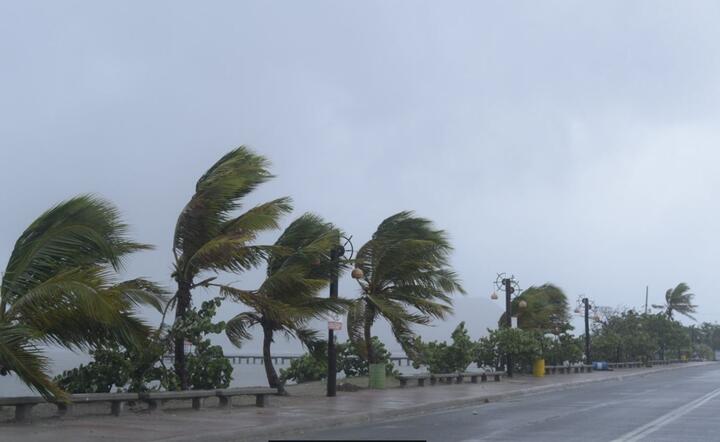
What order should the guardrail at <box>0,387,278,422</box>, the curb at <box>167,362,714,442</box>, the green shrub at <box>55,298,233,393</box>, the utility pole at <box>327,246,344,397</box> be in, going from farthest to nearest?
the utility pole at <box>327,246,344,397</box> < the green shrub at <box>55,298,233,393</box> < the guardrail at <box>0,387,278,422</box> < the curb at <box>167,362,714,442</box>

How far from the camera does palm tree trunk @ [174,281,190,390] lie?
62.7 ft

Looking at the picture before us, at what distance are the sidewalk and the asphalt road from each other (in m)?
0.66

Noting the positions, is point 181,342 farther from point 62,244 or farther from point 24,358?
point 24,358

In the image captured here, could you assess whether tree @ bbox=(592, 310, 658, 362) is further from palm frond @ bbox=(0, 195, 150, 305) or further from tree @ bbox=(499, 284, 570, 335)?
palm frond @ bbox=(0, 195, 150, 305)

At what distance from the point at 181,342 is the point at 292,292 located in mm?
3465

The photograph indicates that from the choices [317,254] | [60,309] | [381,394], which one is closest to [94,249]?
[60,309]

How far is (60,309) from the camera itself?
540 inches

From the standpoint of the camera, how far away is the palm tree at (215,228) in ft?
62.6

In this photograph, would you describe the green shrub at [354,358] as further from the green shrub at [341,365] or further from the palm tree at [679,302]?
the palm tree at [679,302]

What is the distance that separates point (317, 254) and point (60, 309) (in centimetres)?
996

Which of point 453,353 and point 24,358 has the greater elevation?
point 24,358

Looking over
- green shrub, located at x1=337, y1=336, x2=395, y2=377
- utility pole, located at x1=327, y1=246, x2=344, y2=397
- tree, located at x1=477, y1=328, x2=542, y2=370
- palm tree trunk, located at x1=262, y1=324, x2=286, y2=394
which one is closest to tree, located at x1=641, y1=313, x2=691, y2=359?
tree, located at x1=477, y1=328, x2=542, y2=370

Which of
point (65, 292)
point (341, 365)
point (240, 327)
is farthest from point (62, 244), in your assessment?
point (341, 365)

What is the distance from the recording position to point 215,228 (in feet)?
64.4
